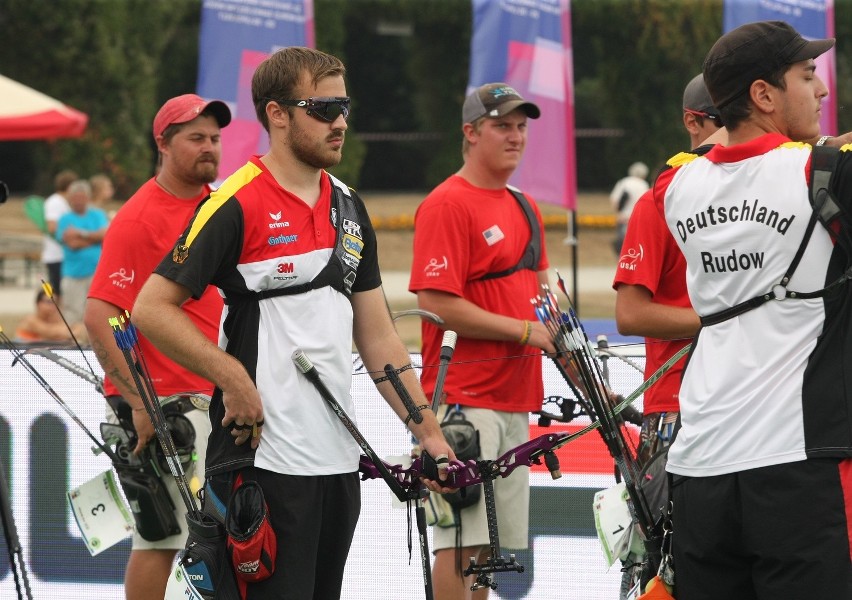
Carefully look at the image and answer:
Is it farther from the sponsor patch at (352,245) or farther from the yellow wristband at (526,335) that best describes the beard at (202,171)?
the sponsor patch at (352,245)

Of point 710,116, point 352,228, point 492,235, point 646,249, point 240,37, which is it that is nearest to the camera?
point 352,228

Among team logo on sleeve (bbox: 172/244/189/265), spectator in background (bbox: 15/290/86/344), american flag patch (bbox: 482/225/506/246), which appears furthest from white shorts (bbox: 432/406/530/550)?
spectator in background (bbox: 15/290/86/344)

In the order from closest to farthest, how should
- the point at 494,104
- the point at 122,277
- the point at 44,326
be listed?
the point at 122,277, the point at 494,104, the point at 44,326

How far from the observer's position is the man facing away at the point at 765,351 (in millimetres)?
3041

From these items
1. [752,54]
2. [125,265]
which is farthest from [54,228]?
[752,54]

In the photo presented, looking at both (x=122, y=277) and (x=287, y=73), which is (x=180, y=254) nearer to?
(x=287, y=73)

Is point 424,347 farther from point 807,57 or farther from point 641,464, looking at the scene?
point 807,57

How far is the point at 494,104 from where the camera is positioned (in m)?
5.40

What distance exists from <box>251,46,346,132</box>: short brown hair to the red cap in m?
1.25

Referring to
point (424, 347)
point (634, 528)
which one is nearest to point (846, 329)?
point (634, 528)

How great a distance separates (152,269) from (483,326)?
1191 mm

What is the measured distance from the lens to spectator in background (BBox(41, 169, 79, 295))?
14.5 metres

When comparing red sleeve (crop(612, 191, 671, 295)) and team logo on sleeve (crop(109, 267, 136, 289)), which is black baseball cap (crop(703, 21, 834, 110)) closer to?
red sleeve (crop(612, 191, 671, 295))

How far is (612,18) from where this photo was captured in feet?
104
